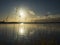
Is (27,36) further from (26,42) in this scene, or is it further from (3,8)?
(3,8)

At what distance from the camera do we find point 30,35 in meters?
2.67

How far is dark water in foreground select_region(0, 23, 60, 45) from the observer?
2.66 metres

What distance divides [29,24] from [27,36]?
0.17 m

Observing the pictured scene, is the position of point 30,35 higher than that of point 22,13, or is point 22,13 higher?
point 22,13

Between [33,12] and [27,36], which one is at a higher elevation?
[33,12]

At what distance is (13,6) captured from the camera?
2721 millimetres

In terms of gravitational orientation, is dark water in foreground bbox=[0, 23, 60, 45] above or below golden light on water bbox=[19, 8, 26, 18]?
below

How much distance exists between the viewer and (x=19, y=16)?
2707mm

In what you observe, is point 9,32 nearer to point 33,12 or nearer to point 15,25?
point 15,25

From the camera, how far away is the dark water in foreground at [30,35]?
2660 mm

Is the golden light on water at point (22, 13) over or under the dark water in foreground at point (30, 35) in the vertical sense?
over

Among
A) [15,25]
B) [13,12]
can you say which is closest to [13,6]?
[13,12]

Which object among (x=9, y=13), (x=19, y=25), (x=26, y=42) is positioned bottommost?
(x=26, y=42)

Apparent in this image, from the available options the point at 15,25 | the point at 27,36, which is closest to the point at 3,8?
the point at 15,25
